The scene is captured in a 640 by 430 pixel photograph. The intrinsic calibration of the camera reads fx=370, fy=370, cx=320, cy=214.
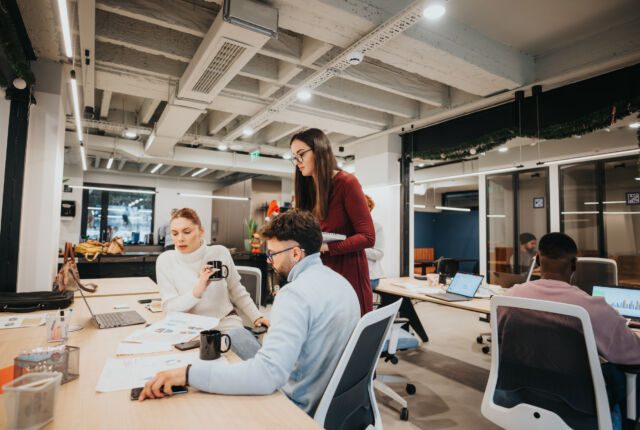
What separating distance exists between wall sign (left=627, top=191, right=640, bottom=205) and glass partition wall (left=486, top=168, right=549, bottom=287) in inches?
50.3

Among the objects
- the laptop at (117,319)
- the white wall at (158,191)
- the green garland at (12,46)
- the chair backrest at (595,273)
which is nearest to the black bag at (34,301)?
the laptop at (117,319)

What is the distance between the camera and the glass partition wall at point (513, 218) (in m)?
7.29

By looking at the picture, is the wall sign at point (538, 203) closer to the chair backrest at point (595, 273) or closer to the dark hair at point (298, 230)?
the chair backrest at point (595, 273)

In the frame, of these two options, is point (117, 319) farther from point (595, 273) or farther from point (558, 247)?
point (595, 273)

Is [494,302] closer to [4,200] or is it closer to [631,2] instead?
[631,2]

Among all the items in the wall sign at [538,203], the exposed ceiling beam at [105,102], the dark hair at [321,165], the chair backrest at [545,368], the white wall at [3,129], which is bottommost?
the chair backrest at [545,368]

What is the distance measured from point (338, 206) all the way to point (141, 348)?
3.57 ft

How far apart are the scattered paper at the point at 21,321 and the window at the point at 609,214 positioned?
24.0 feet

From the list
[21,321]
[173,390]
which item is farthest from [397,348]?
[21,321]

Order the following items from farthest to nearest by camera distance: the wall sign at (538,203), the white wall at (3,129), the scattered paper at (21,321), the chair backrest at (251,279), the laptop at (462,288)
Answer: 1. the wall sign at (538,203)
2. the white wall at (3,129)
3. the laptop at (462,288)
4. the chair backrest at (251,279)
5. the scattered paper at (21,321)

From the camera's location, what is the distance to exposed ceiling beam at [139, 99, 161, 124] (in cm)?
579

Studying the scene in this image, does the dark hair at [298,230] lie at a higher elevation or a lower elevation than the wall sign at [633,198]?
lower

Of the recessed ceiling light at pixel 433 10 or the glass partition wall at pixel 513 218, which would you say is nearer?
the recessed ceiling light at pixel 433 10

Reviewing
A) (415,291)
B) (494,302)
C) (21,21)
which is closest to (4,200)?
(21,21)
